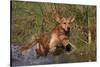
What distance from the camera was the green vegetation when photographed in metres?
2.28

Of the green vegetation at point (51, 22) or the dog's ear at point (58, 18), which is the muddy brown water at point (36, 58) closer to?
the green vegetation at point (51, 22)

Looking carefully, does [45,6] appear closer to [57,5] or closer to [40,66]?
[57,5]

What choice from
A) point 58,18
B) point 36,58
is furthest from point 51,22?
point 36,58

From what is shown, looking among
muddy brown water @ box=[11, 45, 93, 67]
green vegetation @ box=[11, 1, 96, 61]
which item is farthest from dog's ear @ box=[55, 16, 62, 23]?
muddy brown water @ box=[11, 45, 93, 67]

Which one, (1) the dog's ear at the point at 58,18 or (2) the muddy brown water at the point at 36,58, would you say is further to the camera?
(1) the dog's ear at the point at 58,18

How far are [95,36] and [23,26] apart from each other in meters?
1.03

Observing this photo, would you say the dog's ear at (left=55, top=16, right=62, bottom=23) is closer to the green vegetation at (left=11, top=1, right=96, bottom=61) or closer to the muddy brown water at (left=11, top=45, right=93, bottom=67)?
the green vegetation at (left=11, top=1, right=96, bottom=61)

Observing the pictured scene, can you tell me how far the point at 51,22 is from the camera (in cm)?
240

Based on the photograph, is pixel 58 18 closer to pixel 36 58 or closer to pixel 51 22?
pixel 51 22

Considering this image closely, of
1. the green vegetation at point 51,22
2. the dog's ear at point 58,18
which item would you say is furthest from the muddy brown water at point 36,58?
the dog's ear at point 58,18

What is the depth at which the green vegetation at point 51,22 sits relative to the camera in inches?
89.6

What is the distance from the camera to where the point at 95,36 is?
2623mm

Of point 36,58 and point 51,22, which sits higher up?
point 51,22
